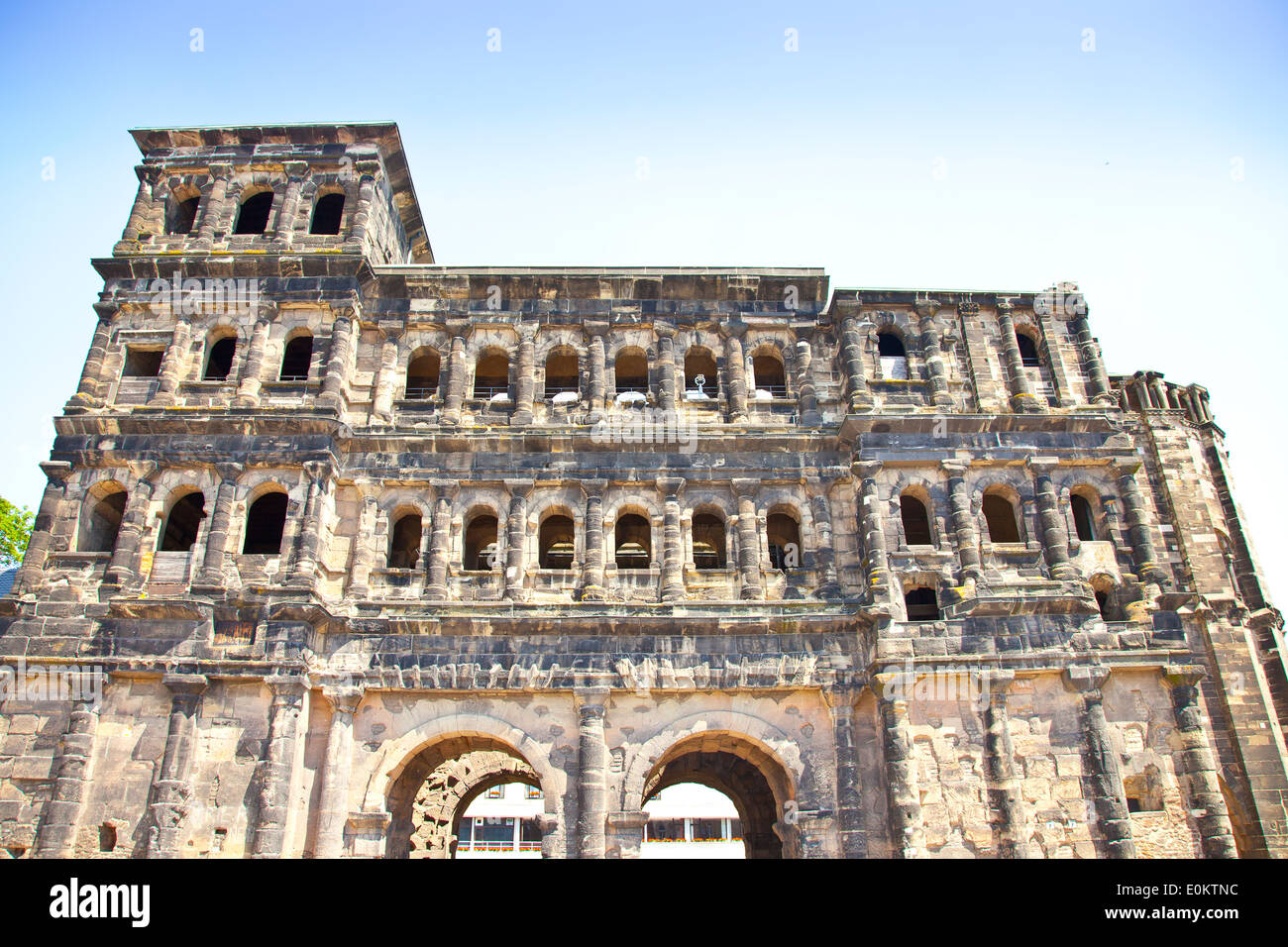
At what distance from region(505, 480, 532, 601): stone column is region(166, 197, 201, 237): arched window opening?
1068 centimetres

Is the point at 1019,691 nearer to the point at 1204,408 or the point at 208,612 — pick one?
the point at 1204,408

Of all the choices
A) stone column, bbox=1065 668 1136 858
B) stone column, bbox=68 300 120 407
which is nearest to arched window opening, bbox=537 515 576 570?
stone column, bbox=68 300 120 407

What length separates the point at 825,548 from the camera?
1977 cm

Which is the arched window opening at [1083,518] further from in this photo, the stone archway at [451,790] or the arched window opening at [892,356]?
the stone archway at [451,790]

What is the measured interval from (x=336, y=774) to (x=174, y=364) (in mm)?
9810

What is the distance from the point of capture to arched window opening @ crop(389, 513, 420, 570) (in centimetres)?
2155

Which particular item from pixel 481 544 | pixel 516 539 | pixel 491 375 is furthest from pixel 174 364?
pixel 516 539

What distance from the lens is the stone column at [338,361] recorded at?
803 inches

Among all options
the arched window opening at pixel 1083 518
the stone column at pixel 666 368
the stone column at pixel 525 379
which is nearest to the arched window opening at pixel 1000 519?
the arched window opening at pixel 1083 518

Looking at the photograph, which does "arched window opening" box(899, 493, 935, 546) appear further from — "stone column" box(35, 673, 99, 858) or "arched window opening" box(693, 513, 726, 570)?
"stone column" box(35, 673, 99, 858)

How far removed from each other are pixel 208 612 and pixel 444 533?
15.5ft

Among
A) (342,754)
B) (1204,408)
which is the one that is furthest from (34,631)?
(1204,408)

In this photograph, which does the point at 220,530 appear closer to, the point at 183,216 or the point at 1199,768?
the point at 183,216

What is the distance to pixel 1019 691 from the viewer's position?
18312 millimetres
